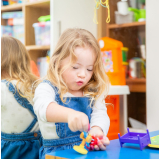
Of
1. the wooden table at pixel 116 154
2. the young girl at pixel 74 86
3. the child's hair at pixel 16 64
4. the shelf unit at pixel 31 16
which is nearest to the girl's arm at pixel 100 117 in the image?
the young girl at pixel 74 86

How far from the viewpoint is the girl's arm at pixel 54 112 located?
0.52 m

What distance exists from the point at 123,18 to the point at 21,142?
89cm

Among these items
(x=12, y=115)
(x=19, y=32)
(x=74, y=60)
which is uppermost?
(x=19, y=32)

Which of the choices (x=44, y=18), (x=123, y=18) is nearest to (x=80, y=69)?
(x=44, y=18)

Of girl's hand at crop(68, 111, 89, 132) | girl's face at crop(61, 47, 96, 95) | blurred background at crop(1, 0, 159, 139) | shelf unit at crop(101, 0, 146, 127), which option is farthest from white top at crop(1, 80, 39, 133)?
shelf unit at crop(101, 0, 146, 127)

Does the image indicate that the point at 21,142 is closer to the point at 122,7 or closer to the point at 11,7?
the point at 11,7

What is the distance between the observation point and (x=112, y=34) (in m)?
1.32

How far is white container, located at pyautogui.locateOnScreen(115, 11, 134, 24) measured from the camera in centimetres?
129

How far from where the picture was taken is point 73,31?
2.75 feet

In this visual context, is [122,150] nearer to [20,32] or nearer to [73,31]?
[73,31]

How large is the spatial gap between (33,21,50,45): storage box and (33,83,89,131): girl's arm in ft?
1.42

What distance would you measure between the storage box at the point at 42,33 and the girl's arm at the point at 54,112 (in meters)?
0.43

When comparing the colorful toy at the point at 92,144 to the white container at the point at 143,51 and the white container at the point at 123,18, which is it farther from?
the white container at the point at 143,51

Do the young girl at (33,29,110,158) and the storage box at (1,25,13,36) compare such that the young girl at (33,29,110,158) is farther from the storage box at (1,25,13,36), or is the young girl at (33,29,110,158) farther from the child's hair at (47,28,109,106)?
the storage box at (1,25,13,36)
